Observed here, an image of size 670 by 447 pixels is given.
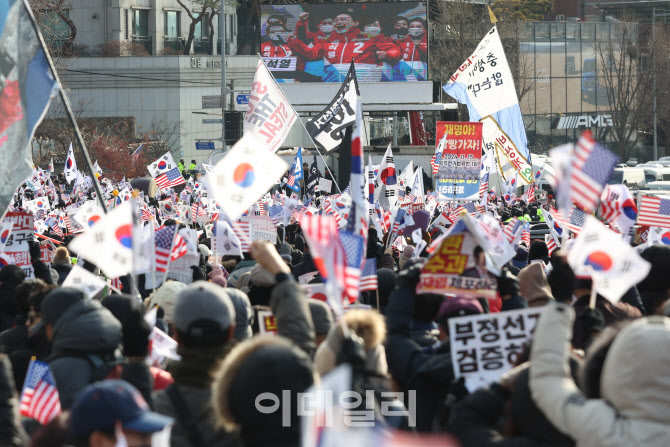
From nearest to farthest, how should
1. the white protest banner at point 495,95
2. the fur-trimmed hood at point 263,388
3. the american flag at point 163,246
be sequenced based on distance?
the fur-trimmed hood at point 263,388, the american flag at point 163,246, the white protest banner at point 495,95

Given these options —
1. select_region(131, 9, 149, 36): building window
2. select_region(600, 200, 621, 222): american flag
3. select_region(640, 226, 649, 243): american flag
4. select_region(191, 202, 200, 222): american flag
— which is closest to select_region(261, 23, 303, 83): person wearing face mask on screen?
select_region(131, 9, 149, 36): building window

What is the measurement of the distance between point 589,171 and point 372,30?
124 ft

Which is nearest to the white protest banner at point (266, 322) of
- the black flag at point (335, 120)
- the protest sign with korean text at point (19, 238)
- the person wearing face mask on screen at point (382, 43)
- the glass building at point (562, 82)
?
the protest sign with korean text at point (19, 238)

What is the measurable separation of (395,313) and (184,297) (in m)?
1.35

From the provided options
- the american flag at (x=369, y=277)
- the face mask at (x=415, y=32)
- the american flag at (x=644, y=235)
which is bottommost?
the american flag at (x=644, y=235)

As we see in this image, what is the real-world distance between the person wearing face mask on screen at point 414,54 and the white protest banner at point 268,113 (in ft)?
95.0

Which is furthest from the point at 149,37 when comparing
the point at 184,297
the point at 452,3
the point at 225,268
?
the point at 184,297

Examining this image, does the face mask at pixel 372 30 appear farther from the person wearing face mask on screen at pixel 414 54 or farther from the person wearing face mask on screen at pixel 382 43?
the person wearing face mask on screen at pixel 414 54

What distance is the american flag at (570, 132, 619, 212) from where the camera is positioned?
12.3 feet

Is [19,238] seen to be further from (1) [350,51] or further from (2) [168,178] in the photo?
(1) [350,51]

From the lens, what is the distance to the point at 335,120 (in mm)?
15289

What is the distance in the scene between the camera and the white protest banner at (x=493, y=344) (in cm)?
430

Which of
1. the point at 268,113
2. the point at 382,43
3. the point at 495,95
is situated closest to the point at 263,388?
the point at 268,113

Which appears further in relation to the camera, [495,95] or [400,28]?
[400,28]
